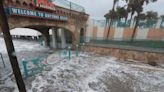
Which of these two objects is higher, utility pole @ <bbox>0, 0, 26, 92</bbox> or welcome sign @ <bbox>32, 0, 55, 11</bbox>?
Result: welcome sign @ <bbox>32, 0, 55, 11</bbox>

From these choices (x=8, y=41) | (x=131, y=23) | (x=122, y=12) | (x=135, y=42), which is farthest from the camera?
(x=131, y=23)

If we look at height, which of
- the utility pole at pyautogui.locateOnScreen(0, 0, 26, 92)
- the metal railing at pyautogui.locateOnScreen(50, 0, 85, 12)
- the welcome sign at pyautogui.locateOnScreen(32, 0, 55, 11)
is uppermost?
the metal railing at pyautogui.locateOnScreen(50, 0, 85, 12)

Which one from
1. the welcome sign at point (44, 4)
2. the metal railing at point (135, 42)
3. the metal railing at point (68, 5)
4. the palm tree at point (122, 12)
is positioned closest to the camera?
the welcome sign at point (44, 4)

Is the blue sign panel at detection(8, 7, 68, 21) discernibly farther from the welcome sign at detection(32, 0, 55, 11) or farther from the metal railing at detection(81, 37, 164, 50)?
the metal railing at detection(81, 37, 164, 50)

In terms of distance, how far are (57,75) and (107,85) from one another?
322 centimetres

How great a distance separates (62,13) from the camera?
944 centimetres

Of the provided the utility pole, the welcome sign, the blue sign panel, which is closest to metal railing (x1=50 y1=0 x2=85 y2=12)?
the welcome sign

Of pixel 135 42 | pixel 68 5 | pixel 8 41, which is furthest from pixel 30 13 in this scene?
pixel 135 42

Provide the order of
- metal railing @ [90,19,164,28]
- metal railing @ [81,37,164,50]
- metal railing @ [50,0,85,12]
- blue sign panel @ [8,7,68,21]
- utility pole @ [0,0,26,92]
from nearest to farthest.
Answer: utility pole @ [0,0,26,92] → blue sign panel @ [8,7,68,21] → metal railing @ [50,0,85,12] → metal railing @ [81,37,164,50] → metal railing @ [90,19,164,28]

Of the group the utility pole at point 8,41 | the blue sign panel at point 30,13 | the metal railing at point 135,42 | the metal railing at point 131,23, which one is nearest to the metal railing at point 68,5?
the blue sign panel at point 30,13

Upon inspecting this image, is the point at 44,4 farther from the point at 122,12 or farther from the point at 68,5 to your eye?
the point at 122,12

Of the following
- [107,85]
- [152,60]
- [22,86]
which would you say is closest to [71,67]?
[107,85]

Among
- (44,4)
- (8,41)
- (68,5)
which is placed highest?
(68,5)

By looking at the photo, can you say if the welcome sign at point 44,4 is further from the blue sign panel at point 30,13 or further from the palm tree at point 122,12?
the palm tree at point 122,12
